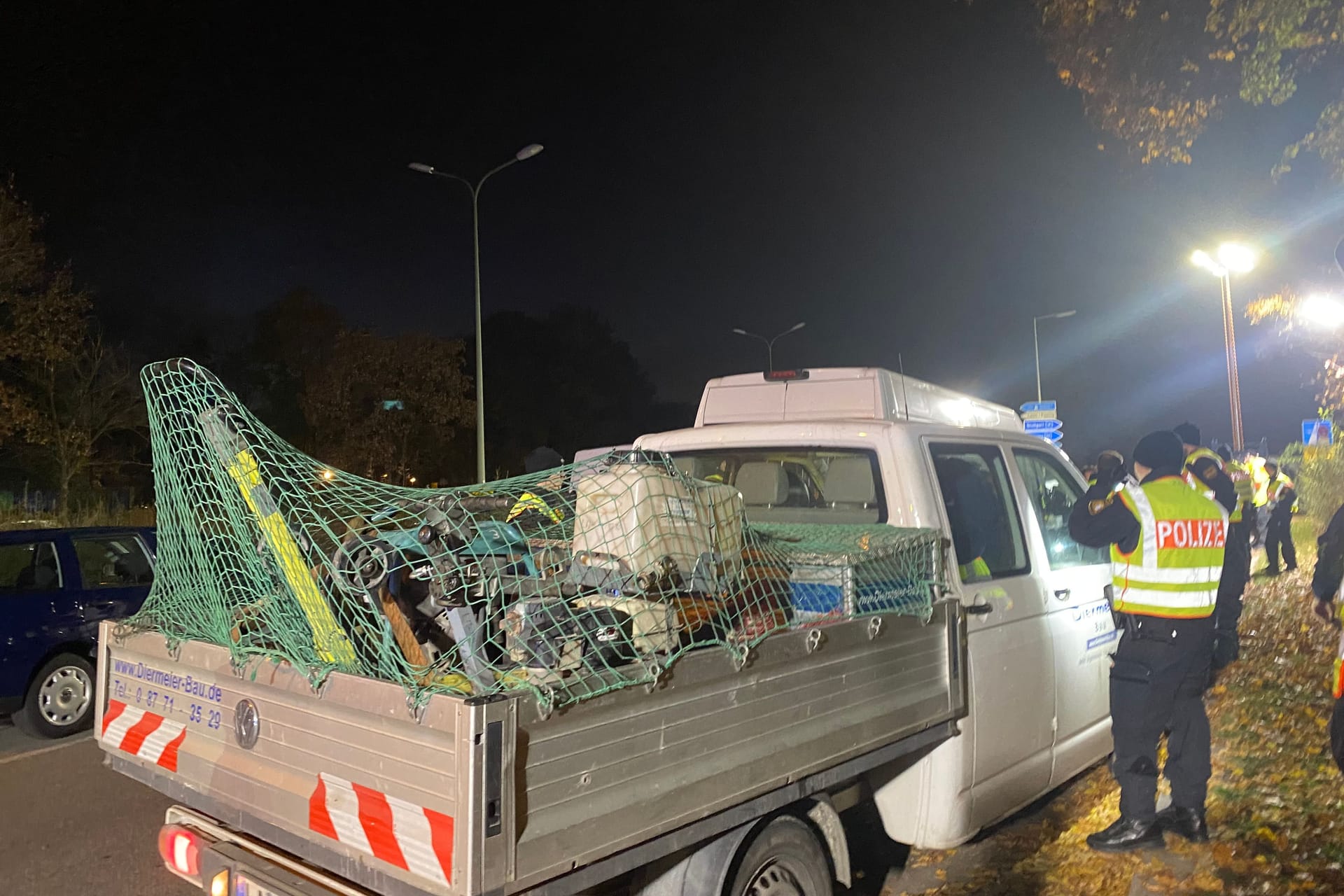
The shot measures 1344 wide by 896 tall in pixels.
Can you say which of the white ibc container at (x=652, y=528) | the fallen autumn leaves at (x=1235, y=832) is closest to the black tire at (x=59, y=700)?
the white ibc container at (x=652, y=528)

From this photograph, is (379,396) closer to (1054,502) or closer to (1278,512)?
(1278,512)

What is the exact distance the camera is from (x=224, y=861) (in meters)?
2.55

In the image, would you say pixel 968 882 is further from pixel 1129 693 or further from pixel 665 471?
pixel 665 471

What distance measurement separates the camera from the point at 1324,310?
10.3 m

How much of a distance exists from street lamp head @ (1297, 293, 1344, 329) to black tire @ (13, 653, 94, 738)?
1206 centimetres

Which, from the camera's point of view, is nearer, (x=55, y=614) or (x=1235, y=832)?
(x=1235, y=832)

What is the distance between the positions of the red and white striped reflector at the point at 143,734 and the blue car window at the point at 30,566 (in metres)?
4.74

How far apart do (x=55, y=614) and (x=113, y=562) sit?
65cm

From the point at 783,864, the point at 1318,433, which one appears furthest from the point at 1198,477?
the point at 1318,433

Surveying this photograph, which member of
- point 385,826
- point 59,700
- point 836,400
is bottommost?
point 59,700

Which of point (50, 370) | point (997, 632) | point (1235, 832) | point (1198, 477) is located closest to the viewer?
point (997, 632)

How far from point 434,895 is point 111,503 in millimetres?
24146

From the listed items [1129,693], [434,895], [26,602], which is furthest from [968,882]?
[26,602]

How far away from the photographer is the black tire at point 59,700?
696cm
